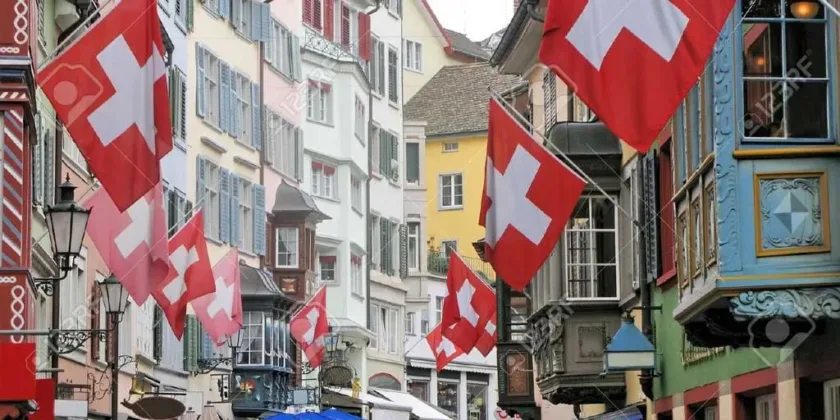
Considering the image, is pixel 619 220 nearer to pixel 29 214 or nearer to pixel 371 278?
pixel 29 214

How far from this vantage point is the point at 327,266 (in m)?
63.4

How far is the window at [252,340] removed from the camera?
174ft

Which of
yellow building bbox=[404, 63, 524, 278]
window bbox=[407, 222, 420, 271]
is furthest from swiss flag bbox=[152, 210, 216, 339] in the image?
yellow building bbox=[404, 63, 524, 278]

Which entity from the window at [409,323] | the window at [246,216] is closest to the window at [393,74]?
the window at [409,323]

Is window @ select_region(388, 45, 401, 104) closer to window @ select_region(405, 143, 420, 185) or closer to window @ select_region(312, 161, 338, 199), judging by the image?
window @ select_region(405, 143, 420, 185)

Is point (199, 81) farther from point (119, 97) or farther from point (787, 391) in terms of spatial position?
point (787, 391)

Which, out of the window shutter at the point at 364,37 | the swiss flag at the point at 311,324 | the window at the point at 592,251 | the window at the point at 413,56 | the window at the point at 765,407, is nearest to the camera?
the window at the point at 765,407

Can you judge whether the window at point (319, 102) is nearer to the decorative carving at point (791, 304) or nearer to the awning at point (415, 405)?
the awning at point (415, 405)

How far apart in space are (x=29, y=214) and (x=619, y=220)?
9.16 m

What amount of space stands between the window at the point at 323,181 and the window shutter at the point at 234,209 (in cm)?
1131

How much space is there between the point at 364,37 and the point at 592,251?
3714 centimetres

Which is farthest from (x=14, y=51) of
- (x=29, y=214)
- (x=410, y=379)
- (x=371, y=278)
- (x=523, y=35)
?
(x=410, y=379)

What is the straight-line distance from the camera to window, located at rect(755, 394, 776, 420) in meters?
18.7

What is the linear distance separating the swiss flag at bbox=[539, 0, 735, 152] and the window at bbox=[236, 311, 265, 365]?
38.8m
